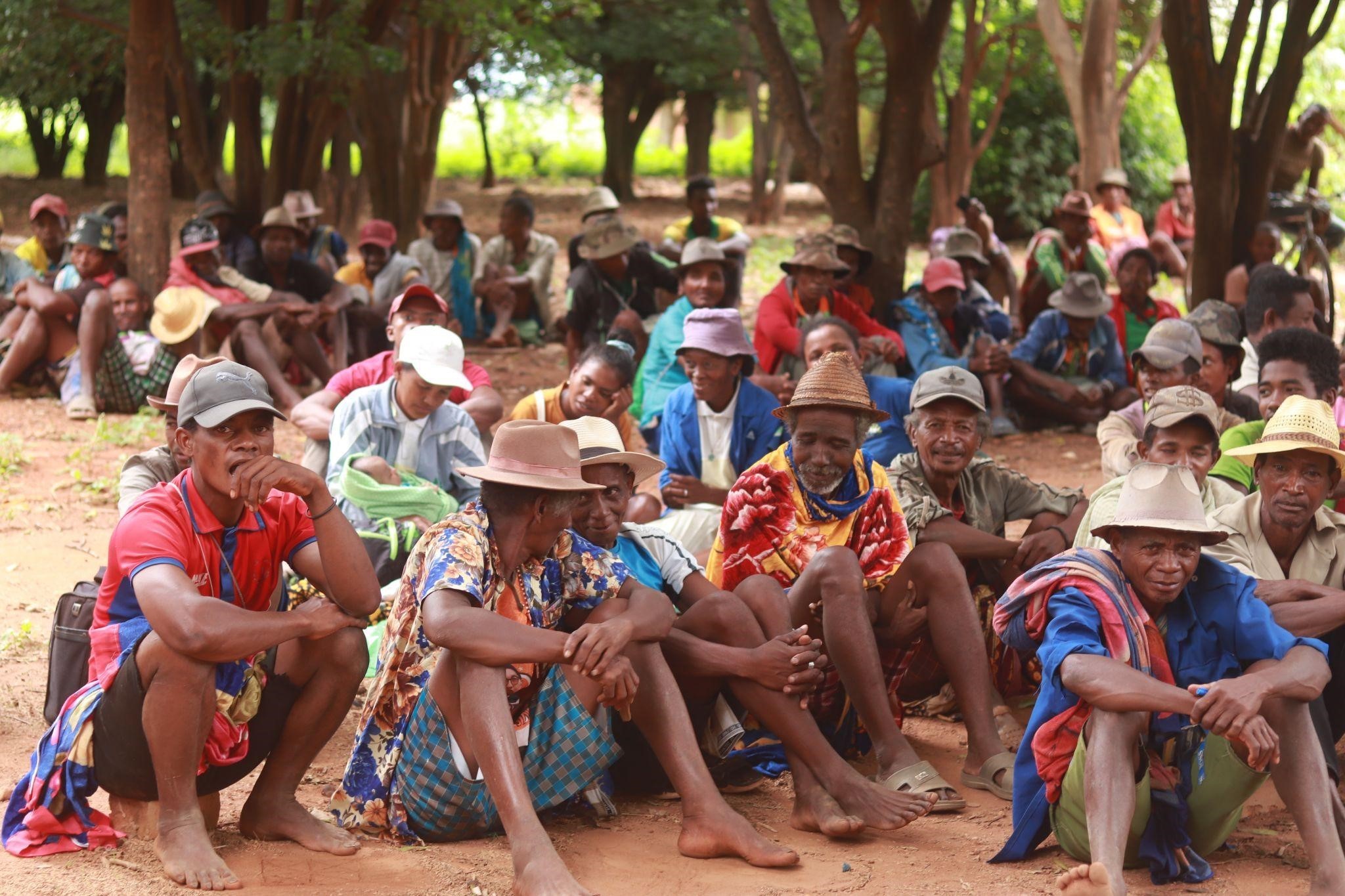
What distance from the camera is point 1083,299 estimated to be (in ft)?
29.4

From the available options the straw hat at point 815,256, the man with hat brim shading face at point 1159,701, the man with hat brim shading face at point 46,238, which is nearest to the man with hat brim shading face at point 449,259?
the man with hat brim shading face at point 46,238

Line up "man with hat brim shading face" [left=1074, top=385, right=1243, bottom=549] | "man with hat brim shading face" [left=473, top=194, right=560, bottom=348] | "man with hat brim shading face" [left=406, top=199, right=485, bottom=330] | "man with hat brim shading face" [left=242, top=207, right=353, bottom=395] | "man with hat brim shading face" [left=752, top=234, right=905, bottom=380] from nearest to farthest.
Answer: "man with hat brim shading face" [left=1074, top=385, right=1243, bottom=549] < "man with hat brim shading face" [left=752, top=234, right=905, bottom=380] < "man with hat brim shading face" [left=242, top=207, right=353, bottom=395] < "man with hat brim shading face" [left=406, top=199, right=485, bottom=330] < "man with hat brim shading face" [left=473, top=194, right=560, bottom=348]

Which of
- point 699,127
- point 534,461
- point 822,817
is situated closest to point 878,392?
point 822,817

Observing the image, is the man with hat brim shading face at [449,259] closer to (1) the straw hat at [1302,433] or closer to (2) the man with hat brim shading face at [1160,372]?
(2) the man with hat brim shading face at [1160,372]

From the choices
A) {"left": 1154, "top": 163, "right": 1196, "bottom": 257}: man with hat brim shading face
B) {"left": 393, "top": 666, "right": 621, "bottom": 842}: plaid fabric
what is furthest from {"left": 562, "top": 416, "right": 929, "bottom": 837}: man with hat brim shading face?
{"left": 1154, "top": 163, "right": 1196, "bottom": 257}: man with hat brim shading face

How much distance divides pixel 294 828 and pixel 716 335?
9.65ft

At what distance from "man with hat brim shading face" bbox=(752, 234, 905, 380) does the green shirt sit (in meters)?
2.82

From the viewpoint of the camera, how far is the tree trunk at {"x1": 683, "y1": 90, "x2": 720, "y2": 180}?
22688mm

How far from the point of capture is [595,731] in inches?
154

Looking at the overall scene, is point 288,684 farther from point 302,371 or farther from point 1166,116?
point 1166,116

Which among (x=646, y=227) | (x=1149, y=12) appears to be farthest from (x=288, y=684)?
(x=1149, y=12)

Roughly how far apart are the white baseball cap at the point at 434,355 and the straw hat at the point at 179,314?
399cm

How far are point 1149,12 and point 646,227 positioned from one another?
7593 mm

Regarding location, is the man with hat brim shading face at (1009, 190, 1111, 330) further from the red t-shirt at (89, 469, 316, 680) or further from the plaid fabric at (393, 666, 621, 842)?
the red t-shirt at (89, 469, 316, 680)
